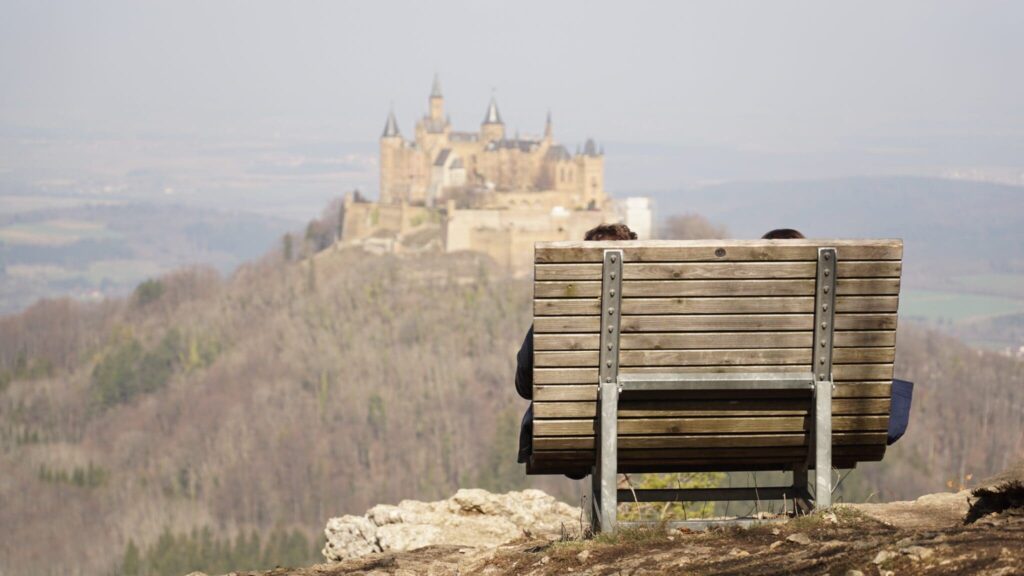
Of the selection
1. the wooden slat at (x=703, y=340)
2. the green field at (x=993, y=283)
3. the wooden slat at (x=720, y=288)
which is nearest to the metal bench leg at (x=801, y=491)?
the wooden slat at (x=703, y=340)

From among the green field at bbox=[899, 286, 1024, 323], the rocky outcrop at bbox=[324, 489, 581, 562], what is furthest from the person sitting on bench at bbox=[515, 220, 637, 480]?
the green field at bbox=[899, 286, 1024, 323]

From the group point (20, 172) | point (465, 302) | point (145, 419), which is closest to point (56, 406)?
point (145, 419)

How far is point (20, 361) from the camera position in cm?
10506

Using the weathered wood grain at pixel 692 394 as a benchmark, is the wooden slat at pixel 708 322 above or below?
above

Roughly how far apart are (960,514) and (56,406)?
93.7 m

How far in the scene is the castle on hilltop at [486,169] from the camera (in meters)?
85.5

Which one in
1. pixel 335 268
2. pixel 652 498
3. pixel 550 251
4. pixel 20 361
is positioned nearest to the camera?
pixel 550 251

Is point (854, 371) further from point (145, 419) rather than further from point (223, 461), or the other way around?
point (145, 419)

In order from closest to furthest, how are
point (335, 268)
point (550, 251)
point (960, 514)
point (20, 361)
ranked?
point (550, 251), point (960, 514), point (335, 268), point (20, 361)

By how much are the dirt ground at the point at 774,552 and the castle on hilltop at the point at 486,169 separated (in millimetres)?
77558

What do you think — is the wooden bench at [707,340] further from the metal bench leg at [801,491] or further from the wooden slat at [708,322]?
the metal bench leg at [801,491]

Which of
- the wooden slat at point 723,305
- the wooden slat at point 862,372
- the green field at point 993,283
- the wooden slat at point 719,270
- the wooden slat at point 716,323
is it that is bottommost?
the green field at point 993,283

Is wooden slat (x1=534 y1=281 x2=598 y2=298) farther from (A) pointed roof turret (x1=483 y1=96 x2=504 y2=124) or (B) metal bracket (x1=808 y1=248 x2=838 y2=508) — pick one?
(A) pointed roof turret (x1=483 y1=96 x2=504 y2=124)

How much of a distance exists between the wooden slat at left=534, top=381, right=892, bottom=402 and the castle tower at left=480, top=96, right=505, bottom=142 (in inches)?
3495
